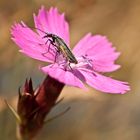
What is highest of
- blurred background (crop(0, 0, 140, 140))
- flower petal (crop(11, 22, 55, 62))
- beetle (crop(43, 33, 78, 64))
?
flower petal (crop(11, 22, 55, 62))

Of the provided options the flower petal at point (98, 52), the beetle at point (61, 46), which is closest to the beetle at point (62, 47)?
the beetle at point (61, 46)

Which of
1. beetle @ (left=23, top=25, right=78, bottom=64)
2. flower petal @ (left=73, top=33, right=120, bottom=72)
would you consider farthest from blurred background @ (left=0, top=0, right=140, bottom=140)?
beetle @ (left=23, top=25, right=78, bottom=64)

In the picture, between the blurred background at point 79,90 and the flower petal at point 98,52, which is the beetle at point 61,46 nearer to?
the flower petal at point 98,52

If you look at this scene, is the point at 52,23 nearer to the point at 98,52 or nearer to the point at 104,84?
the point at 98,52

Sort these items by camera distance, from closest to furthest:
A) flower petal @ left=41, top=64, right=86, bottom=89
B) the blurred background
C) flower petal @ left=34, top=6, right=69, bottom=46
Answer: flower petal @ left=41, top=64, right=86, bottom=89
flower petal @ left=34, top=6, right=69, bottom=46
the blurred background

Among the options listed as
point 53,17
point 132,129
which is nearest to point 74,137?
point 132,129

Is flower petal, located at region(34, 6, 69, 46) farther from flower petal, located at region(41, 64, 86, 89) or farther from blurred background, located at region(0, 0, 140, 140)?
blurred background, located at region(0, 0, 140, 140)

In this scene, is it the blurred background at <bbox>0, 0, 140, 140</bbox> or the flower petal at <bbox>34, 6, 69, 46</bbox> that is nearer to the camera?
the flower petal at <bbox>34, 6, 69, 46</bbox>
